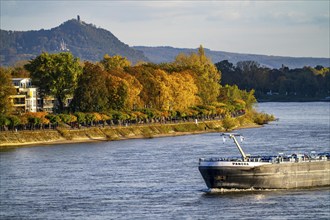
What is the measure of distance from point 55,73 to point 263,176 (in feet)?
306

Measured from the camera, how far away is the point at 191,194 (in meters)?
84.5

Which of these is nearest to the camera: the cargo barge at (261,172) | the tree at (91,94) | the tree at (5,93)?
the cargo barge at (261,172)

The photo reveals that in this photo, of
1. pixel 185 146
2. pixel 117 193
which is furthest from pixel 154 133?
pixel 117 193

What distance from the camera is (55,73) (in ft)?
570

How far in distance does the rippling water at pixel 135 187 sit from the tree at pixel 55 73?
109 ft

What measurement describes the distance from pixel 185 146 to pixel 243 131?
38596 millimetres

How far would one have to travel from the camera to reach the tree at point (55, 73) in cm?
17338

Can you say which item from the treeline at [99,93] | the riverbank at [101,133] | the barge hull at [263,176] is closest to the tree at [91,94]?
the treeline at [99,93]

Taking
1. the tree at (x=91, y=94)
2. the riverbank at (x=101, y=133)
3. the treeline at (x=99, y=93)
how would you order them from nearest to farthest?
the riverbank at (x=101, y=133), the treeline at (x=99, y=93), the tree at (x=91, y=94)

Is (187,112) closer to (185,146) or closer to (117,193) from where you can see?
(185,146)

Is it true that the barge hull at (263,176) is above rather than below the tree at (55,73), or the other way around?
below

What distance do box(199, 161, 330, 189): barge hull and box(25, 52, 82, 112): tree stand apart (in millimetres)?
89511

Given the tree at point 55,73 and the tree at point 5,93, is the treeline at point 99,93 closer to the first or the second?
the tree at point 55,73

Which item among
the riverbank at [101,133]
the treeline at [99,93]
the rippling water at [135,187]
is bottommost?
the rippling water at [135,187]
